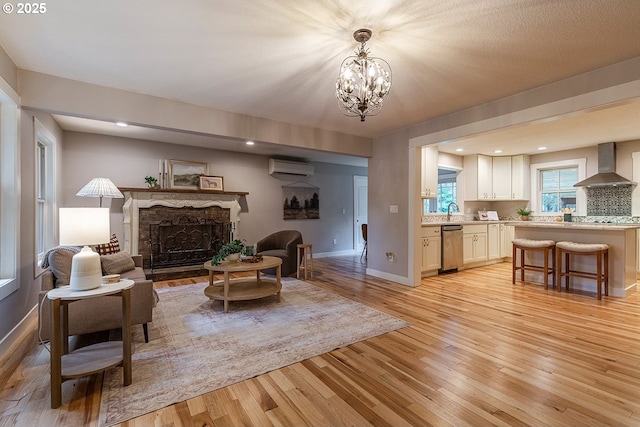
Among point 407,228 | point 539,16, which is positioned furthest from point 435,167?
point 539,16

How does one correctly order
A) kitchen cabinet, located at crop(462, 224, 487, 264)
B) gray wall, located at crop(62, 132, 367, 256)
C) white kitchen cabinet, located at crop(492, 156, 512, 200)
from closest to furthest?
gray wall, located at crop(62, 132, 367, 256) < kitchen cabinet, located at crop(462, 224, 487, 264) < white kitchen cabinet, located at crop(492, 156, 512, 200)

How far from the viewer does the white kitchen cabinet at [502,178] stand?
6.62 m

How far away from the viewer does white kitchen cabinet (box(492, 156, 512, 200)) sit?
6.62 m

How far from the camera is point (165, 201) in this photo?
5.33m

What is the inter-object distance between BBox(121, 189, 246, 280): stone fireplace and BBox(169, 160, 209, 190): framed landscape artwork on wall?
22 cm

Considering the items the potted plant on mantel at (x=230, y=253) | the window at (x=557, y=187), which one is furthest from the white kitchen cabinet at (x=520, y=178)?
the potted plant on mantel at (x=230, y=253)

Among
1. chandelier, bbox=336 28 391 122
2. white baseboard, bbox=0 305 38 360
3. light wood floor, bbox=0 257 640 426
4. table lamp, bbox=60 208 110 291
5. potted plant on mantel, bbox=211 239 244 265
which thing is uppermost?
chandelier, bbox=336 28 391 122

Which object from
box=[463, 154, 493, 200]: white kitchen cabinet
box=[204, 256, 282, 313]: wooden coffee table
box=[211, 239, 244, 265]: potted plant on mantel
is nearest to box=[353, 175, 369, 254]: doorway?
box=[463, 154, 493, 200]: white kitchen cabinet

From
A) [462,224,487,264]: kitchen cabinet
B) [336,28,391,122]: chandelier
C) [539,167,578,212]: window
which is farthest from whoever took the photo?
[539,167,578,212]: window

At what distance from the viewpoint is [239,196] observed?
246 inches

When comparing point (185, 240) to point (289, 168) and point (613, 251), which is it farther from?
point (613, 251)

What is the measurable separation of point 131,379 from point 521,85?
423cm

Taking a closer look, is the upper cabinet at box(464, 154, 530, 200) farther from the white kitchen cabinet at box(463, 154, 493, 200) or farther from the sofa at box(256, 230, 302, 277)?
the sofa at box(256, 230, 302, 277)

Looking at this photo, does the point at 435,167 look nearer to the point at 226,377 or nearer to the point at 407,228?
the point at 407,228
